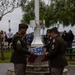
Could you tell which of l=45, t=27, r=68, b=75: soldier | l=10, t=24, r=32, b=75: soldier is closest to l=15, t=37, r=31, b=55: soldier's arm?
l=10, t=24, r=32, b=75: soldier

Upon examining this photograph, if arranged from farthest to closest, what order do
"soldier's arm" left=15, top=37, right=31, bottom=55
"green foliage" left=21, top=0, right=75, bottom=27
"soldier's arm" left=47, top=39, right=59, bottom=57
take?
"green foliage" left=21, top=0, right=75, bottom=27, "soldier's arm" left=15, top=37, right=31, bottom=55, "soldier's arm" left=47, top=39, right=59, bottom=57

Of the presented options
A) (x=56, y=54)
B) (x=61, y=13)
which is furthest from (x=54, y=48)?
(x=61, y=13)

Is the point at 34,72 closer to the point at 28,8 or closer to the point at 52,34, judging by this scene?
the point at 52,34

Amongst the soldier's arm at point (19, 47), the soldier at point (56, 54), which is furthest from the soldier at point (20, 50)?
the soldier at point (56, 54)

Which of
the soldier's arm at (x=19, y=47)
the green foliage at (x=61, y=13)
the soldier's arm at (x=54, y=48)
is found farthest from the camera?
the green foliage at (x=61, y=13)

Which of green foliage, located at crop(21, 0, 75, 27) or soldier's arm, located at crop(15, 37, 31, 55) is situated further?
green foliage, located at crop(21, 0, 75, 27)

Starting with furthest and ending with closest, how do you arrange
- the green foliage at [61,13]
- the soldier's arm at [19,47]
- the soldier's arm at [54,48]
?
1. the green foliage at [61,13]
2. the soldier's arm at [19,47]
3. the soldier's arm at [54,48]

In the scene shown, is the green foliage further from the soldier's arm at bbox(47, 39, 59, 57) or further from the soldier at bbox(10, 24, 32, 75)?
the soldier's arm at bbox(47, 39, 59, 57)

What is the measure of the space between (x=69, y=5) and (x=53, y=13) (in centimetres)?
559

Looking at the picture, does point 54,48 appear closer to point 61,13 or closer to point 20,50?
point 20,50

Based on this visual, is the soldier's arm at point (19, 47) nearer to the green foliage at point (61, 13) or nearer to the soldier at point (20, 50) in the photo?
the soldier at point (20, 50)

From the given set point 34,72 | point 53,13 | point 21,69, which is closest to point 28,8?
point 53,13

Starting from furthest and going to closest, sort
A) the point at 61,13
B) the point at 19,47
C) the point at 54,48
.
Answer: the point at 61,13
the point at 19,47
the point at 54,48

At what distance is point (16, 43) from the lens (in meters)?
8.62
